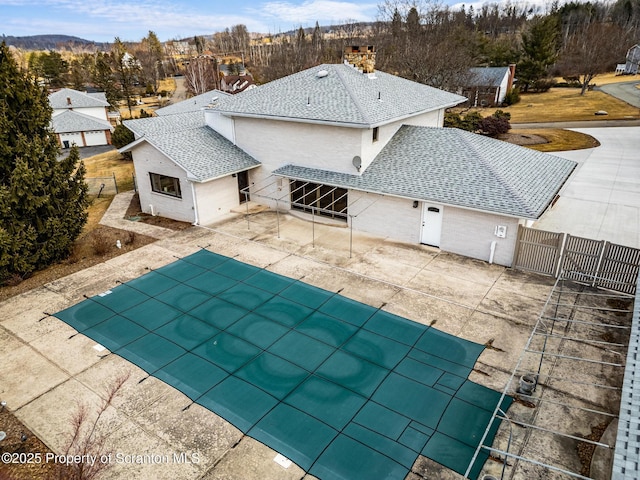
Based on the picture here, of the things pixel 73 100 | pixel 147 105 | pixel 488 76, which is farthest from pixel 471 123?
pixel 147 105

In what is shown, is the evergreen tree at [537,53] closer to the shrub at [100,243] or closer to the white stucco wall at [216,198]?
the white stucco wall at [216,198]

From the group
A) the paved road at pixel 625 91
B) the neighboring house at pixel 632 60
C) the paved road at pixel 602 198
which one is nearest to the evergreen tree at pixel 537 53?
the paved road at pixel 625 91

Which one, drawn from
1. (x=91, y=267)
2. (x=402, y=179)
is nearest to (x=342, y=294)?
(x=402, y=179)

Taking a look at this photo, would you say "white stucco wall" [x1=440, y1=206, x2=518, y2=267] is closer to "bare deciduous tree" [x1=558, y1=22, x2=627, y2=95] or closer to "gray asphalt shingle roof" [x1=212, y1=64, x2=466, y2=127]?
"gray asphalt shingle roof" [x1=212, y1=64, x2=466, y2=127]

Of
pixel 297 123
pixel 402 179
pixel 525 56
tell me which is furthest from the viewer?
pixel 525 56

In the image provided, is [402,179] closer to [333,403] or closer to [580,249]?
[580,249]

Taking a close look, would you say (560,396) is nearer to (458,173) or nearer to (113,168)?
(458,173)
